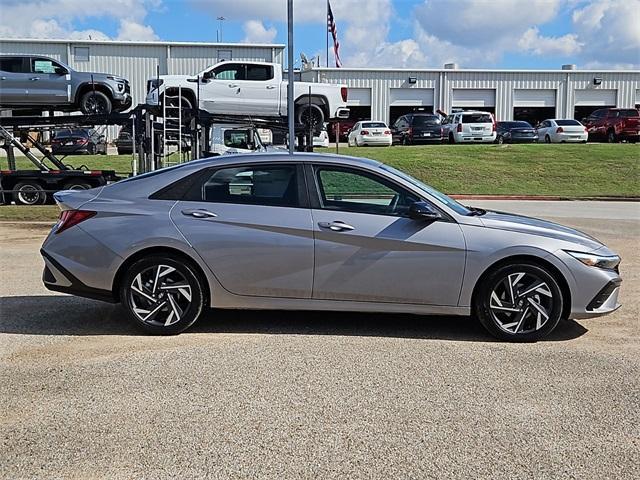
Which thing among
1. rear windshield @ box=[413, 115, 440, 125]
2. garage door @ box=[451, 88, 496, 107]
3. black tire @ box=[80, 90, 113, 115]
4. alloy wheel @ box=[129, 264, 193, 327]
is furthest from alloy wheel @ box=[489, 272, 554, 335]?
garage door @ box=[451, 88, 496, 107]

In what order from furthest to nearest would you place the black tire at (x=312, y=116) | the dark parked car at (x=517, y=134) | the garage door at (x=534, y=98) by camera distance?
the garage door at (x=534, y=98), the dark parked car at (x=517, y=134), the black tire at (x=312, y=116)

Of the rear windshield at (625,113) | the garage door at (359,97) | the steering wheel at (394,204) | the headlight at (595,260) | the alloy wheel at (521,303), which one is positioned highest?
the garage door at (359,97)

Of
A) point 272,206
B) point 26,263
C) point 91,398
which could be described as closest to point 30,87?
point 26,263

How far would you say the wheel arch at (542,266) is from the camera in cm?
592

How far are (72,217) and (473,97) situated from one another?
50.1 meters

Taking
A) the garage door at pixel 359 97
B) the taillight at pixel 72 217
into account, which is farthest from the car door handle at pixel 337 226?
the garage door at pixel 359 97

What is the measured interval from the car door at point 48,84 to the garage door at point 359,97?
1357 inches

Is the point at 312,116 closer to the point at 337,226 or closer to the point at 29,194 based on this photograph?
the point at 29,194

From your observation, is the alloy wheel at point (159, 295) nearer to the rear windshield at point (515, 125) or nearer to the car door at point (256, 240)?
the car door at point (256, 240)

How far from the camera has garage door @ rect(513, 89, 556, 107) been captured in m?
53.8

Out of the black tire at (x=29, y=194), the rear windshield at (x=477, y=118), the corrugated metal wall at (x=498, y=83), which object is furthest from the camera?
the corrugated metal wall at (x=498, y=83)

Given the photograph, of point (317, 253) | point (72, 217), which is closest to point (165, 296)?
point (72, 217)

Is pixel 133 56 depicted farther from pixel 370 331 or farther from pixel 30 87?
pixel 370 331

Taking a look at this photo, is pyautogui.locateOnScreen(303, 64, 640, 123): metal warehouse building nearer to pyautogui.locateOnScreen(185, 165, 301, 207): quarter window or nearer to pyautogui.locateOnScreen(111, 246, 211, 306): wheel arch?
pyautogui.locateOnScreen(185, 165, 301, 207): quarter window
